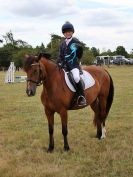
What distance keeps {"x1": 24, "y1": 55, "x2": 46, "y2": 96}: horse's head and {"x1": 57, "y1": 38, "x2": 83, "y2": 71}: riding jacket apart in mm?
670

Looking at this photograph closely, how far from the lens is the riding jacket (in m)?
7.65

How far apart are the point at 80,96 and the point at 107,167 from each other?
1785mm

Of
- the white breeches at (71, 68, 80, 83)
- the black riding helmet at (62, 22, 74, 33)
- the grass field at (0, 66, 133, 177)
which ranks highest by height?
the black riding helmet at (62, 22, 74, 33)

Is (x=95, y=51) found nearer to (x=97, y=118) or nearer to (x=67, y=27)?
(x=97, y=118)

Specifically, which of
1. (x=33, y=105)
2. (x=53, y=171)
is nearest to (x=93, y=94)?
(x=53, y=171)

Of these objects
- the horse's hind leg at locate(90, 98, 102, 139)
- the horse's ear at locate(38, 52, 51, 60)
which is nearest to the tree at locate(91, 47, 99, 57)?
the horse's hind leg at locate(90, 98, 102, 139)

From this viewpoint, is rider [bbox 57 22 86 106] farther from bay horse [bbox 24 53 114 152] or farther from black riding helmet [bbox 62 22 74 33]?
bay horse [bbox 24 53 114 152]

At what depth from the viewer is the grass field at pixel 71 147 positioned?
253 inches

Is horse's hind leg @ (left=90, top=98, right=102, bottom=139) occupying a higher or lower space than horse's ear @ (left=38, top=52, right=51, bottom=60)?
lower

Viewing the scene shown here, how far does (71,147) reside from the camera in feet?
26.5

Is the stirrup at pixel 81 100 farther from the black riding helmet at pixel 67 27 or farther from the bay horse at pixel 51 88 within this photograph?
the black riding helmet at pixel 67 27

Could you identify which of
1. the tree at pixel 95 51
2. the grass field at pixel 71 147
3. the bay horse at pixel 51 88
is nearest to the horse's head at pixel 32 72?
the bay horse at pixel 51 88

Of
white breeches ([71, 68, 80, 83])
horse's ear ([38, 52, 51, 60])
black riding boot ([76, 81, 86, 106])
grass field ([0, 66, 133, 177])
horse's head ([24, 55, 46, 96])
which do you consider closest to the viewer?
grass field ([0, 66, 133, 177])

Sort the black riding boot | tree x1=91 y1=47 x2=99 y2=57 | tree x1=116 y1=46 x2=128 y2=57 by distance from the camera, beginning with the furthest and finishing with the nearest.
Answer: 1. tree x1=116 y1=46 x2=128 y2=57
2. tree x1=91 y1=47 x2=99 y2=57
3. the black riding boot
